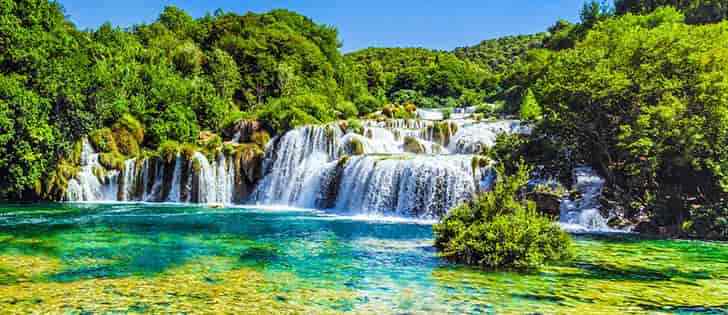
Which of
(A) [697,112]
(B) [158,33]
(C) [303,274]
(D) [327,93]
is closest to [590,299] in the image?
(C) [303,274]

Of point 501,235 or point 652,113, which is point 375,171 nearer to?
point 652,113

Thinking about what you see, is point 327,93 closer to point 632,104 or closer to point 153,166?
point 153,166

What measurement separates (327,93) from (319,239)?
42.9m

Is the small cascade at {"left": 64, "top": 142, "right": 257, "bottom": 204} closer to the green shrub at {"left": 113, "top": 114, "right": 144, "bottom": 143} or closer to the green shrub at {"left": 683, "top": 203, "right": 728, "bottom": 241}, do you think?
the green shrub at {"left": 113, "top": 114, "right": 144, "bottom": 143}

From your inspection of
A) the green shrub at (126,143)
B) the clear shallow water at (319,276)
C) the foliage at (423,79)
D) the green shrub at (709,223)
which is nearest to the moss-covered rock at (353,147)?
the green shrub at (126,143)

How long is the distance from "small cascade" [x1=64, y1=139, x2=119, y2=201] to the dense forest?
37.0 inches

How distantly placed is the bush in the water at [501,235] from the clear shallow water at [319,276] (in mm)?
521

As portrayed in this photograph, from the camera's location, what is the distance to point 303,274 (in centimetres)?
1161

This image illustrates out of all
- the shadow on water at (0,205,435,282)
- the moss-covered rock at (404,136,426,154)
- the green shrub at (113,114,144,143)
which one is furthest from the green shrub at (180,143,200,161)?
the moss-covered rock at (404,136,426,154)

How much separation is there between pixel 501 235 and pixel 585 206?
10.4m

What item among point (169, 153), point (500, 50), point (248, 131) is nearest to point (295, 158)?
point (248, 131)

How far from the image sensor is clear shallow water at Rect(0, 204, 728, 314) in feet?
29.5

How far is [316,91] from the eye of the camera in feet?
189

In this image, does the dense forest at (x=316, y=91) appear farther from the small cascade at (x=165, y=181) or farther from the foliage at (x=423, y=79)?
the foliage at (x=423, y=79)
